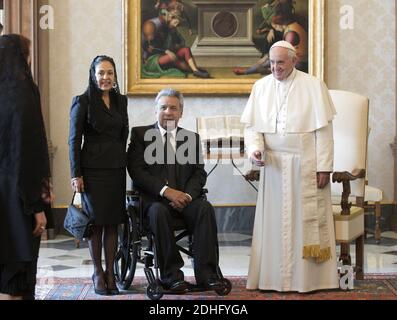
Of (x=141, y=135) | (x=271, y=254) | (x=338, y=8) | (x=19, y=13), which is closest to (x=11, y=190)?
(x=141, y=135)

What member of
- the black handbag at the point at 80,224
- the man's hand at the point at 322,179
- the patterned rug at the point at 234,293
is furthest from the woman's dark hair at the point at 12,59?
the man's hand at the point at 322,179

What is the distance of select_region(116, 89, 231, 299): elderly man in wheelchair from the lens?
560 cm

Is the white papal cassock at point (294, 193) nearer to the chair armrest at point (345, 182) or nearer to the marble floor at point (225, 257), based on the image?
the chair armrest at point (345, 182)

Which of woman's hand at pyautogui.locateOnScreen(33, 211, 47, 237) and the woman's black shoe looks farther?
the woman's black shoe

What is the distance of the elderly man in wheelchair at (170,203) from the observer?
5602 millimetres

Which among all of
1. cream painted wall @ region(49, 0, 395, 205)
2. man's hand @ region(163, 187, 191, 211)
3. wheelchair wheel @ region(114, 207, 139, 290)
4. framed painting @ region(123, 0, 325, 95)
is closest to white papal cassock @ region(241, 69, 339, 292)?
man's hand @ region(163, 187, 191, 211)

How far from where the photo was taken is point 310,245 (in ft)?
19.4

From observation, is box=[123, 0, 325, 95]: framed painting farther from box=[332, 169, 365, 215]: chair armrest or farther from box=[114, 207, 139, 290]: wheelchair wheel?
box=[114, 207, 139, 290]: wheelchair wheel

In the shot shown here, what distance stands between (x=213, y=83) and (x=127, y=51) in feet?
A: 3.47

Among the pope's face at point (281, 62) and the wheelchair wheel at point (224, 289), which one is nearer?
the wheelchair wheel at point (224, 289)

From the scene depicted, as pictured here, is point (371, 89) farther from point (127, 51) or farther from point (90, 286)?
point (90, 286)

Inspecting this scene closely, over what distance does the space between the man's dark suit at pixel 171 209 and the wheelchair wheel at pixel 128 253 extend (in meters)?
0.16

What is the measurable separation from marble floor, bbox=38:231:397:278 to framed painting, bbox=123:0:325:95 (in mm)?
1844

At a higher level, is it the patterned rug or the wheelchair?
the wheelchair
